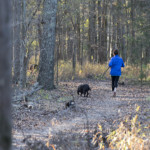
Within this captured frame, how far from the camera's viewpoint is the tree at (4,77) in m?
1.50

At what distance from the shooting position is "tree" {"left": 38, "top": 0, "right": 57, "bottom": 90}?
39.7 ft

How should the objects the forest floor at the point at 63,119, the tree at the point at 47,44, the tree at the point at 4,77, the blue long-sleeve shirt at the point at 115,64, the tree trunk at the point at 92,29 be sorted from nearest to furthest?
the tree at the point at 4,77
the forest floor at the point at 63,119
the blue long-sleeve shirt at the point at 115,64
the tree at the point at 47,44
the tree trunk at the point at 92,29

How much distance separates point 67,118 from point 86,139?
8.62 ft

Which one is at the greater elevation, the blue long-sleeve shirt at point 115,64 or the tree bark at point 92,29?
the tree bark at point 92,29

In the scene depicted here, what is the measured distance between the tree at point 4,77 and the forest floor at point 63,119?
262 centimetres

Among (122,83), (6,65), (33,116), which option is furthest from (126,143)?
(122,83)

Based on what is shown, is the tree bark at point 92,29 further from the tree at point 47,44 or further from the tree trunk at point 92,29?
the tree at point 47,44

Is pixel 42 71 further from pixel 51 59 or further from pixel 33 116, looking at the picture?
pixel 33 116

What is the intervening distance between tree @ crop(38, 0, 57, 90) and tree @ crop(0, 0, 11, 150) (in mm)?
10627

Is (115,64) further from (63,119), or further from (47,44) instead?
(63,119)

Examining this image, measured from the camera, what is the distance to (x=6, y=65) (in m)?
1.52

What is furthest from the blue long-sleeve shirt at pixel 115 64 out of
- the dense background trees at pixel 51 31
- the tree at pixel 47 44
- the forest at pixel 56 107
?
Result: the tree at pixel 47 44

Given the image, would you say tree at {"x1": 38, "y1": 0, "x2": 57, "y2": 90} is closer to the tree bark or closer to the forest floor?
the forest floor

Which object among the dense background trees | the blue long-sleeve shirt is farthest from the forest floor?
the dense background trees
